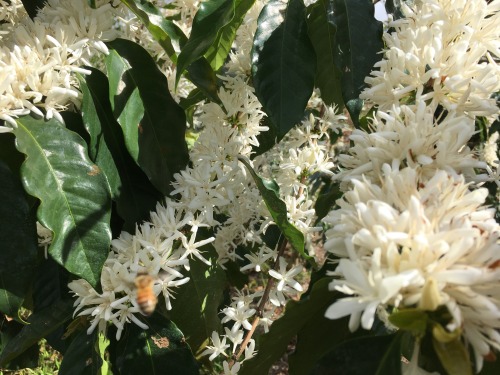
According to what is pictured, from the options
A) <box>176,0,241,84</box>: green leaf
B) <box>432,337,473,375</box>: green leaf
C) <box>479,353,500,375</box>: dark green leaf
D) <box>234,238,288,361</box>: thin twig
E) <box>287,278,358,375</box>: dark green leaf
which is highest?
<box>176,0,241,84</box>: green leaf

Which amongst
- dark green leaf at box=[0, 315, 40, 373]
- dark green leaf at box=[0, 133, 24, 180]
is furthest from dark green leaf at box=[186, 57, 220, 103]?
dark green leaf at box=[0, 315, 40, 373]

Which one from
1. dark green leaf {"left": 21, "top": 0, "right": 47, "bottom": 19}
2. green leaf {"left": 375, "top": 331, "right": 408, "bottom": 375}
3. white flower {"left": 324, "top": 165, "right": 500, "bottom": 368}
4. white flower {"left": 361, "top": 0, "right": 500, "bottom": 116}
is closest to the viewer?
white flower {"left": 324, "top": 165, "right": 500, "bottom": 368}

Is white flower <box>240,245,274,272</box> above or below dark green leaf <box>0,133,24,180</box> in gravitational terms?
below

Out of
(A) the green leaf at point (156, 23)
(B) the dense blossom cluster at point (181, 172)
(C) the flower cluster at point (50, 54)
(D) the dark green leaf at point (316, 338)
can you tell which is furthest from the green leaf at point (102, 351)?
(A) the green leaf at point (156, 23)

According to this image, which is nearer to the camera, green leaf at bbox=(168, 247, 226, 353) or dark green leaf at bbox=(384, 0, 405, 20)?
green leaf at bbox=(168, 247, 226, 353)

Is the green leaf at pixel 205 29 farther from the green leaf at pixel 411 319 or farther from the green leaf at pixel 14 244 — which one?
the green leaf at pixel 411 319

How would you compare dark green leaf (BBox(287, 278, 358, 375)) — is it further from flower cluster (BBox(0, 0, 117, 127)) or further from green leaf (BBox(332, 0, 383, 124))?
flower cluster (BBox(0, 0, 117, 127))
